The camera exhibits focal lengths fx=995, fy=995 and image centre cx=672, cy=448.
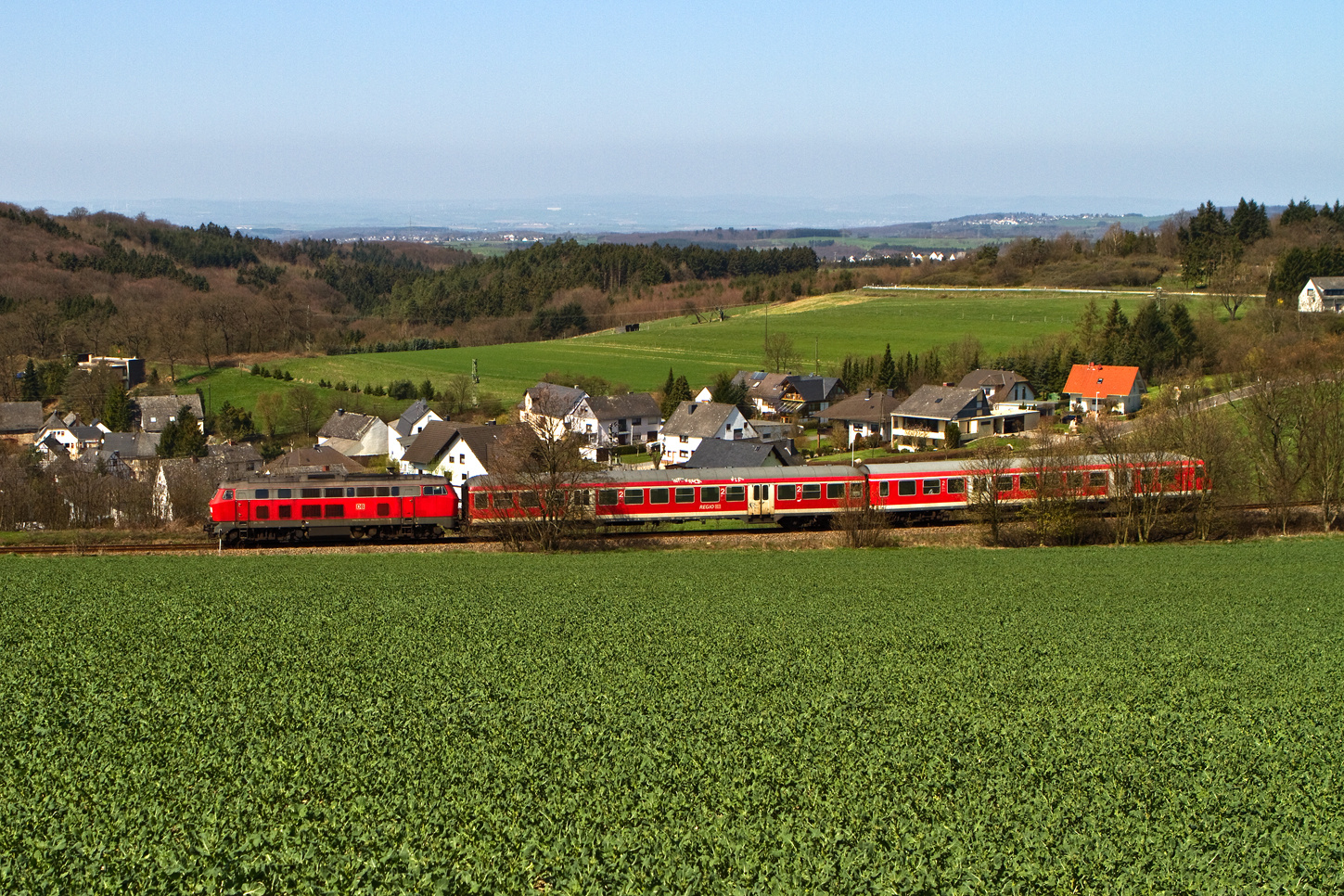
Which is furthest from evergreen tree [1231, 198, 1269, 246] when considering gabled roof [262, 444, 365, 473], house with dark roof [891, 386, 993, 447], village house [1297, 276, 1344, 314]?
gabled roof [262, 444, 365, 473]

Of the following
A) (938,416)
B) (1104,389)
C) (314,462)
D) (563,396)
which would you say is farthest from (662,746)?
(1104,389)

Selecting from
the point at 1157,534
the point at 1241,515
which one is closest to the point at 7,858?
the point at 1157,534

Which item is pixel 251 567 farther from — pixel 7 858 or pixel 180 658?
pixel 7 858

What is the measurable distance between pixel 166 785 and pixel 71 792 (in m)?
0.79

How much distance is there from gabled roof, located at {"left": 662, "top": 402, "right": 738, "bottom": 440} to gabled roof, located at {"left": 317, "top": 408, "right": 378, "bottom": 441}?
21.9m

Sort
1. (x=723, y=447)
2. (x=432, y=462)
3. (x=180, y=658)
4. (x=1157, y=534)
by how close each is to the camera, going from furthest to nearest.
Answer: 1. (x=432, y=462)
2. (x=723, y=447)
3. (x=1157, y=534)
4. (x=180, y=658)

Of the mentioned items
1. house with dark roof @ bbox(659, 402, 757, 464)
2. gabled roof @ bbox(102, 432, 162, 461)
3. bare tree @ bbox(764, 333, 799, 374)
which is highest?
bare tree @ bbox(764, 333, 799, 374)

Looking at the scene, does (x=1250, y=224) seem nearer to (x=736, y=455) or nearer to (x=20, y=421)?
(x=736, y=455)

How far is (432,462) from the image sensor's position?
60.0 metres

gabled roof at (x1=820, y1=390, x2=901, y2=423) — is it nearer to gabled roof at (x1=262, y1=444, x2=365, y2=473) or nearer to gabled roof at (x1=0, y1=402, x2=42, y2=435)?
gabled roof at (x1=262, y1=444, x2=365, y2=473)

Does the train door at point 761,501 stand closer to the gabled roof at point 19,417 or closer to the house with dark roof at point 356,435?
the house with dark roof at point 356,435

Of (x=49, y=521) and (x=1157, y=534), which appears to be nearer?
(x=1157, y=534)

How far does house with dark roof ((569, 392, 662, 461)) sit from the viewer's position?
67250 mm

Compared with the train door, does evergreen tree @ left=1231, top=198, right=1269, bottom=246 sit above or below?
above
